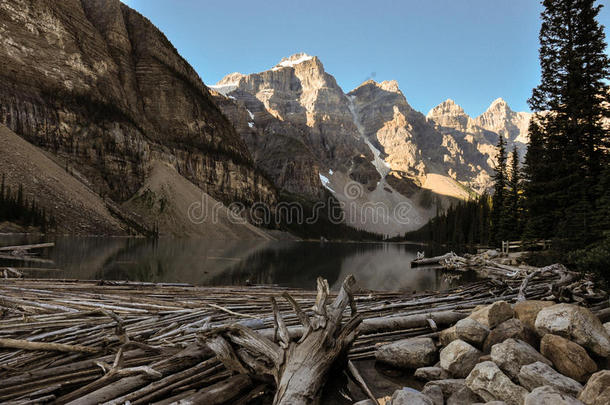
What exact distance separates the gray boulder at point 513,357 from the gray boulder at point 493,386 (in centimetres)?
25

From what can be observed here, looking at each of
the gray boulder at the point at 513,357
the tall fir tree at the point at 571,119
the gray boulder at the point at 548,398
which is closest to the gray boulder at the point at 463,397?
the gray boulder at the point at 513,357

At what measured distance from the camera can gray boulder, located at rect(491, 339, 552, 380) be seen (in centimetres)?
473

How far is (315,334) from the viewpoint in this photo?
15.0 feet

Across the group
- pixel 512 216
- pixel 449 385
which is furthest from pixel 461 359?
pixel 512 216

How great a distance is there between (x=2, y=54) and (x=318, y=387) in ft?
432

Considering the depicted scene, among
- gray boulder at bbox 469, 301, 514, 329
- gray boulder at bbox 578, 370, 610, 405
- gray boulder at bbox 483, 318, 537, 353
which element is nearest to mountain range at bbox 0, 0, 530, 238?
gray boulder at bbox 469, 301, 514, 329

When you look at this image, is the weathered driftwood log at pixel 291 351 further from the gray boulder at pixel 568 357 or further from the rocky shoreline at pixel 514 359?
the gray boulder at pixel 568 357

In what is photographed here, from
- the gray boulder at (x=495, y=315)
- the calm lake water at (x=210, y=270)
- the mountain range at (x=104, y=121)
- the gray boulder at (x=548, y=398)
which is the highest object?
the mountain range at (x=104, y=121)

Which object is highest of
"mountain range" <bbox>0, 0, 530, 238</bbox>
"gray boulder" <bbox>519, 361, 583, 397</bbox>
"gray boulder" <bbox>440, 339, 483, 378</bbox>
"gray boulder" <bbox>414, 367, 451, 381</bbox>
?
"mountain range" <bbox>0, 0, 530, 238</bbox>

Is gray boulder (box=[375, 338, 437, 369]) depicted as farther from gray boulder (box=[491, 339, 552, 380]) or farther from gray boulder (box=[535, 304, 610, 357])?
gray boulder (box=[535, 304, 610, 357])

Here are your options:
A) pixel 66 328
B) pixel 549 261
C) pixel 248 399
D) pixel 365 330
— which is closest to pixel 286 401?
pixel 248 399

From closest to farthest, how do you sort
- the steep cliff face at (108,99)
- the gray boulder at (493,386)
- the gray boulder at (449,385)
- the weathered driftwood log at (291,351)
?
the weathered driftwood log at (291,351), the gray boulder at (493,386), the gray boulder at (449,385), the steep cliff face at (108,99)

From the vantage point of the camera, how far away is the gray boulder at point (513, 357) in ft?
15.5

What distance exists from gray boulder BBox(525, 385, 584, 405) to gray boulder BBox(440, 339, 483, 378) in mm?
1766
